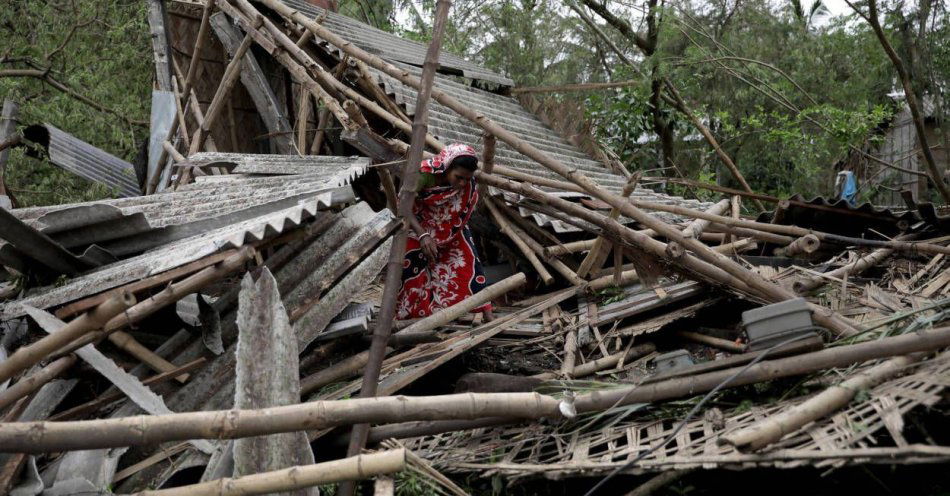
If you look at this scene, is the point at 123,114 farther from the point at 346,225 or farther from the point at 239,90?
the point at 346,225

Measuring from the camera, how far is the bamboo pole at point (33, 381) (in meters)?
3.04

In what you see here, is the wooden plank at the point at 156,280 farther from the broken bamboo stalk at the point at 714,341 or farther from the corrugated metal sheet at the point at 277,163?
the broken bamboo stalk at the point at 714,341

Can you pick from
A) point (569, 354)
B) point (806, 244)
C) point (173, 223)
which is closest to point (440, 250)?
point (569, 354)

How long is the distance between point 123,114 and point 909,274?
9654mm

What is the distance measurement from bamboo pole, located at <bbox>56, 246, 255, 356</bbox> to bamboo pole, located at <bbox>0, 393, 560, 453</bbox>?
2.35 ft

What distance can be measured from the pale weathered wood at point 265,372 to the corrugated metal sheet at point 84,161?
6.19 metres

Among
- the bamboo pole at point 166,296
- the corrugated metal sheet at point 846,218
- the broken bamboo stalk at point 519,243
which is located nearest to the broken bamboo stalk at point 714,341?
the broken bamboo stalk at point 519,243

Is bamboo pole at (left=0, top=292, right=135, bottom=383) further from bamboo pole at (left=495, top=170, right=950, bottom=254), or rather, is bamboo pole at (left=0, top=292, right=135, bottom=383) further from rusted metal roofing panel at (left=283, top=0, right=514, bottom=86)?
rusted metal roofing panel at (left=283, top=0, right=514, bottom=86)

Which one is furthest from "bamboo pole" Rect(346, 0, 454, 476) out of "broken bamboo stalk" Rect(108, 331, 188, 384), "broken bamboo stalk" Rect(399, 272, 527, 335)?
"broken bamboo stalk" Rect(108, 331, 188, 384)

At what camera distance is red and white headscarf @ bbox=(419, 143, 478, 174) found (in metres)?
4.94

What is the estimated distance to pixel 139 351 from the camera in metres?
3.50

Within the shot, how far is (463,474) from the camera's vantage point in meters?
3.40

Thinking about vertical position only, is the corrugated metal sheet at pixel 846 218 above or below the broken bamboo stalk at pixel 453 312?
above

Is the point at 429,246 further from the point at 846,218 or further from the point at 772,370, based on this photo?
the point at 846,218
